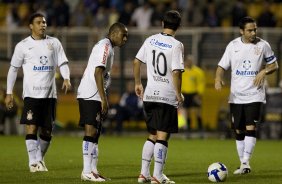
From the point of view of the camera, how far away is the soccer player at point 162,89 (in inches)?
477

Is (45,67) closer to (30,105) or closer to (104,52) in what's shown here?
(30,105)

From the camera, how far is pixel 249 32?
48.2ft

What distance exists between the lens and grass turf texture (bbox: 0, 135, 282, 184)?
13.2m

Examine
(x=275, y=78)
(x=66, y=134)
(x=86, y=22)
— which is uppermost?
(x=86, y=22)

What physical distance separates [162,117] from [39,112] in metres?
2.97

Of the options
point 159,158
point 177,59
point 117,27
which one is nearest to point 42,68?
point 117,27

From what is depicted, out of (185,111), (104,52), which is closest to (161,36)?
(104,52)

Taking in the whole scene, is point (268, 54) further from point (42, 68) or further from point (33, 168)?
point (33, 168)

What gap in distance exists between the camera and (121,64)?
28141 millimetres

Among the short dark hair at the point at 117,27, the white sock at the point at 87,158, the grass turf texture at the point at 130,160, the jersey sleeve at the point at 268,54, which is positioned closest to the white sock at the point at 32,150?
the grass turf texture at the point at 130,160

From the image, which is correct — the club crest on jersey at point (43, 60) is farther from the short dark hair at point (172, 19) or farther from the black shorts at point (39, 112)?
the short dark hair at point (172, 19)

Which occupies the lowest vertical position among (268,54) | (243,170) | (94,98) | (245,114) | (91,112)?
(243,170)

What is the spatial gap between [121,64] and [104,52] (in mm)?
15582

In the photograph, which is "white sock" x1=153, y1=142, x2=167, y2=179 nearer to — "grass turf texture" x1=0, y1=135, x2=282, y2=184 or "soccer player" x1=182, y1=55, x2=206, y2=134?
"grass turf texture" x1=0, y1=135, x2=282, y2=184
